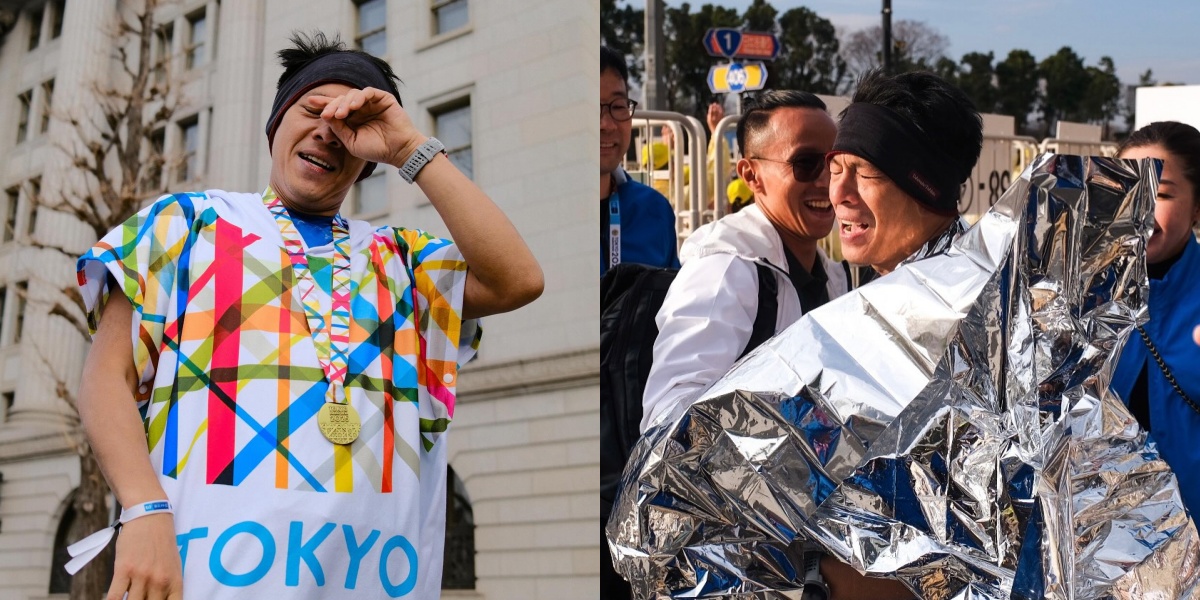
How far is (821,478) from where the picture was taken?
1246mm

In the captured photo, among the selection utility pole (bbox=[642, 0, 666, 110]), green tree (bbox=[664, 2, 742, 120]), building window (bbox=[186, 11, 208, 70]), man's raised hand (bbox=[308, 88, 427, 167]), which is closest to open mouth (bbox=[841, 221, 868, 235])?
Result: man's raised hand (bbox=[308, 88, 427, 167])

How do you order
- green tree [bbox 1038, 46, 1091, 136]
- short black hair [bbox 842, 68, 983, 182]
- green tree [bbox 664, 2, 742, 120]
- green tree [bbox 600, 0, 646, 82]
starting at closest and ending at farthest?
short black hair [bbox 842, 68, 983, 182] → green tree [bbox 600, 0, 646, 82] → green tree [bbox 1038, 46, 1091, 136] → green tree [bbox 664, 2, 742, 120]

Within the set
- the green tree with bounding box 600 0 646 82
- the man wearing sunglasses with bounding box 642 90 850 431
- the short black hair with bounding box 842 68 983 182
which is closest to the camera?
the short black hair with bounding box 842 68 983 182

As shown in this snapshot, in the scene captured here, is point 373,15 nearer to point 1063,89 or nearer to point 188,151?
point 188,151

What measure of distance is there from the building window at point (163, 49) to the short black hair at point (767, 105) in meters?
1.73

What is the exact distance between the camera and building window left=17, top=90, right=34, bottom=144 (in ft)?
10.6

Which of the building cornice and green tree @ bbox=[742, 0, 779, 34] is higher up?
green tree @ bbox=[742, 0, 779, 34]

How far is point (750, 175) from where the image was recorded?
6.50 feet

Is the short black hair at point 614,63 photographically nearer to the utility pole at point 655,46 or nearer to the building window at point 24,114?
the utility pole at point 655,46

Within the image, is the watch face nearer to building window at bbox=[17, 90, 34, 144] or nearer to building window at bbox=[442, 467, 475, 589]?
building window at bbox=[442, 467, 475, 589]

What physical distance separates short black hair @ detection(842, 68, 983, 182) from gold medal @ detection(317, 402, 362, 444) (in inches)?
33.0

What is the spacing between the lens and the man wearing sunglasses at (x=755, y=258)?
5.38 ft

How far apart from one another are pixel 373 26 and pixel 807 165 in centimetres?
93

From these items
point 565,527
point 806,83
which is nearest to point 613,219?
point 565,527
